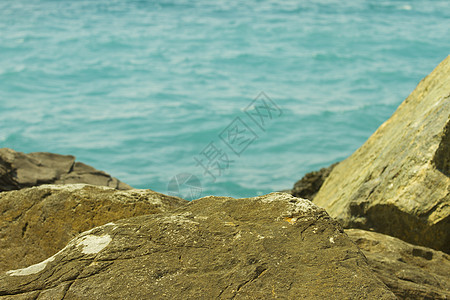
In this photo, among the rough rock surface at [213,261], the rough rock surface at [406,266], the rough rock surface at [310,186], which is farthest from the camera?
the rough rock surface at [310,186]

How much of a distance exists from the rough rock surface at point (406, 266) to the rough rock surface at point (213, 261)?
55 centimetres

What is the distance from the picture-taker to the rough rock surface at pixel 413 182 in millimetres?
2828

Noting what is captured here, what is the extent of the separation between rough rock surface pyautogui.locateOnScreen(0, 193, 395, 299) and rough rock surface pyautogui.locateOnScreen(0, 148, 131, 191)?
7.44 feet

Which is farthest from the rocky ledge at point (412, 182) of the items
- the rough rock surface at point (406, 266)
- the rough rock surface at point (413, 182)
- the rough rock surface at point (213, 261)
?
the rough rock surface at point (213, 261)

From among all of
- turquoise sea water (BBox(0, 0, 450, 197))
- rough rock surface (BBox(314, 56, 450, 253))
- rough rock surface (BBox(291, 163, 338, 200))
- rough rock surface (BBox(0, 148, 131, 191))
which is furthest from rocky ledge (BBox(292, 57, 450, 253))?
turquoise sea water (BBox(0, 0, 450, 197))

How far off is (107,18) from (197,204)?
17454mm

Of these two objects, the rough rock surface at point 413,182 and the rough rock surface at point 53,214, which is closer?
the rough rock surface at point 53,214

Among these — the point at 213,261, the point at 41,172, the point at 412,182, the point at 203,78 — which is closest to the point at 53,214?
the point at 213,261

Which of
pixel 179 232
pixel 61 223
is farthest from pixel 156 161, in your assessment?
pixel 179 232

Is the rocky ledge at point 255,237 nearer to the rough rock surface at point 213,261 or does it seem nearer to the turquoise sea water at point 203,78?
the rough rock surface at point 213,261

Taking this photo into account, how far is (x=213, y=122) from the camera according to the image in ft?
36.8

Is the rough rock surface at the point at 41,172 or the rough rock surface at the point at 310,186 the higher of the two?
the rough rock surface at the point at 41,172

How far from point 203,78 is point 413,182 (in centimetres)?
1058

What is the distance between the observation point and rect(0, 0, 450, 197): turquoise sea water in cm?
991
